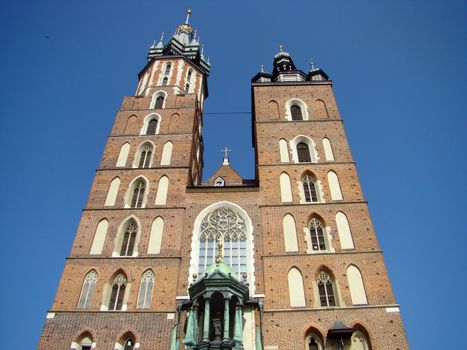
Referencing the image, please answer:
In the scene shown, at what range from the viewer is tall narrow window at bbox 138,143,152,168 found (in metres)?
21.3

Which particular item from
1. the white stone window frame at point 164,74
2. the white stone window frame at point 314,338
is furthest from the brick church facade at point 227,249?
the white stone window frame at point 164,74

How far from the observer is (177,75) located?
90.3 feet

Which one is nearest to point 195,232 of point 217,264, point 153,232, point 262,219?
point 153,232

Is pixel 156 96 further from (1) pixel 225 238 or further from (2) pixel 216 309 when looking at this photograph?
(2) pixel 216 309

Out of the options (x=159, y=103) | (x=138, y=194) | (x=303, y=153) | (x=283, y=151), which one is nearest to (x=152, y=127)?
(x=159, y=103)

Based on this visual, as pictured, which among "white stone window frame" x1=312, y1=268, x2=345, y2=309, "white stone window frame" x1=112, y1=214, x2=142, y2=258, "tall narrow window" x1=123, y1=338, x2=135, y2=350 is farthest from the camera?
"white stone window frame" x1=112, y1=214, x2=142, y2=258

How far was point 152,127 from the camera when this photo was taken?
2358cm

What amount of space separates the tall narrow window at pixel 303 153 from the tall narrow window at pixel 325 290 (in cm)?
657

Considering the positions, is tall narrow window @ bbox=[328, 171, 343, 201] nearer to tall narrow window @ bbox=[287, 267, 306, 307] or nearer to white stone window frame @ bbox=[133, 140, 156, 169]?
tall narrow window @ bbox=[287, 267, 306, 307]

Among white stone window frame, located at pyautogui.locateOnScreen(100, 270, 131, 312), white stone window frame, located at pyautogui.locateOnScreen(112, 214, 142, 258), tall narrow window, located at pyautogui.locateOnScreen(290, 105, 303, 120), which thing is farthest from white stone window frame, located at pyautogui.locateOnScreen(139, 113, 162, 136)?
white stone window frame, located at pyautogui.locateOnScreen(100, 270, 131, 312)

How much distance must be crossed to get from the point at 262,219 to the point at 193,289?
18.0 feet

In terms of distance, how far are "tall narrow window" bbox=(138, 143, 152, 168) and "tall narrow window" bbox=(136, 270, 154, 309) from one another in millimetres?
6366

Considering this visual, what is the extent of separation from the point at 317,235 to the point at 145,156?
948 centimetres

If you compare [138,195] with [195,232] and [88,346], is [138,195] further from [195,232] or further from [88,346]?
[88,346]
